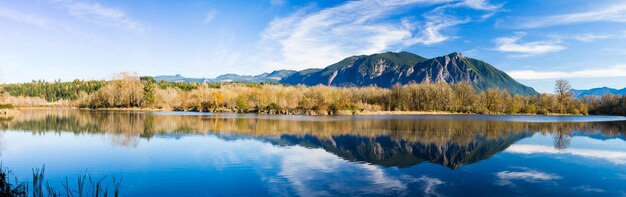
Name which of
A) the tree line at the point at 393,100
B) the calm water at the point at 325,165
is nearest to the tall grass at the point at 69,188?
the calm water at the point at 325,165

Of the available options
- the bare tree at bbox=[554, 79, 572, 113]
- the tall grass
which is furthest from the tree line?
the tall grass

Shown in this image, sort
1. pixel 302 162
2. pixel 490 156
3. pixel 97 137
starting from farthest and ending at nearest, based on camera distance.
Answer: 1. pixel 97 137
2. pixel 490 156
3. pixel 302 162

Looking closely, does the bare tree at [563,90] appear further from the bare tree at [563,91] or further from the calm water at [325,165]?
the calm water at [325,165]

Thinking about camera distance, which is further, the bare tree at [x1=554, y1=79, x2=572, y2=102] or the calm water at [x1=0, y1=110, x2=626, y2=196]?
the bare tree at [x1=554, y1=79, x2=572, y2=102]

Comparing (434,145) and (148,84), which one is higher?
(148,84)

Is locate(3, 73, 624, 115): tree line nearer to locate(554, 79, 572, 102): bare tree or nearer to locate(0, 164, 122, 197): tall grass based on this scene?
locate(554, 79, 572, 102): bare tree

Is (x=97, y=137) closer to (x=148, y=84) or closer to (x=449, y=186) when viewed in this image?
(x=449, y=186)

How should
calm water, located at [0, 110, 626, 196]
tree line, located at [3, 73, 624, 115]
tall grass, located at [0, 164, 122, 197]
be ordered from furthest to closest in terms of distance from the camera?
tree line, located at [3, 73, 624, 115] < calm water, located at [0, 110, 626, 196] < tall grass, located at [0, 164, 122, 197]

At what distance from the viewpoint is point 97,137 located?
31.4 m

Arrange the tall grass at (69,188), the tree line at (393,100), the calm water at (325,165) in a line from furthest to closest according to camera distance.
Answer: the tree line at (393,100)
the calm water at (325,165)
the tall grass at (69,188)

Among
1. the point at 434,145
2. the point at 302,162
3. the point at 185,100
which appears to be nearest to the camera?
the point at 302,162

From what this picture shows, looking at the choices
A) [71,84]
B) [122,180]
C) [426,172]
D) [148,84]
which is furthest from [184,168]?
[71,84]

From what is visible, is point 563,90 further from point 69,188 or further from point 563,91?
point 69,188

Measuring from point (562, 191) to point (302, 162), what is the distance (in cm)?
1108
